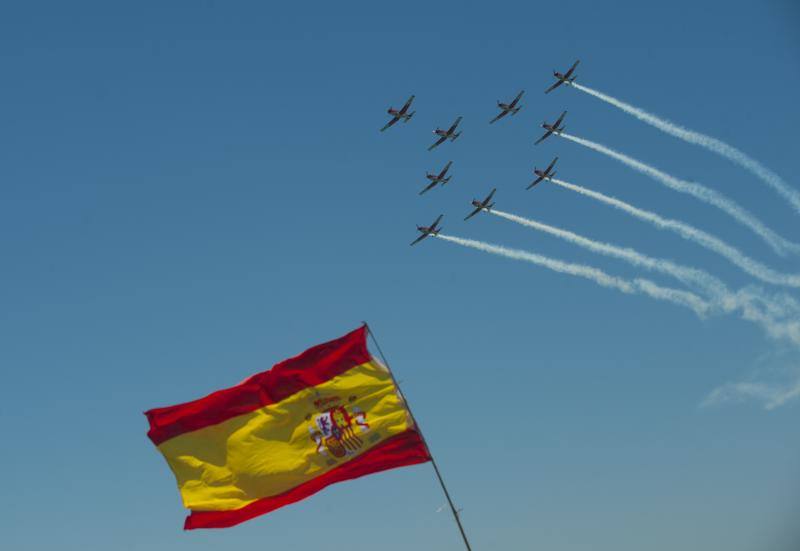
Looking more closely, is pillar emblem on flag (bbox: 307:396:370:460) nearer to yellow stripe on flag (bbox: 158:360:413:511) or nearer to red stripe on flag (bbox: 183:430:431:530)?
yellow stripe on flag (bbox: 158:360:413:511)

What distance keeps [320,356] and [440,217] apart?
3926 inches

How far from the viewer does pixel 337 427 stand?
4219 centimetres

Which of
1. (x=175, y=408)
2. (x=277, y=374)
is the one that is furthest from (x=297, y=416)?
(x=175, y=408)

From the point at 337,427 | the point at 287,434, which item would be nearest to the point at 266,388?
the point at 287,434

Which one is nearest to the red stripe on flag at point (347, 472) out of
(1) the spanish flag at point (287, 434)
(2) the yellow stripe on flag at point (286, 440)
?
(1) the spanish flag at point (287, 434)

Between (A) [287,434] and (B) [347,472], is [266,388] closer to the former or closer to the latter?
(A) [287,434]

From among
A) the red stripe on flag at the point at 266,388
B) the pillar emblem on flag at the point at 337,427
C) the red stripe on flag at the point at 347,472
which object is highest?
the red stripe on flag at the point at 266,388

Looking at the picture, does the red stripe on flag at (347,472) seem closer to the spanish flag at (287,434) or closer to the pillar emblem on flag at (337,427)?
the spanish flag at (287,434)

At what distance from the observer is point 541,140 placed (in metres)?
141

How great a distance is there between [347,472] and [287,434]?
299 cm

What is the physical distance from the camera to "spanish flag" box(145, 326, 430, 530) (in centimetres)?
4147

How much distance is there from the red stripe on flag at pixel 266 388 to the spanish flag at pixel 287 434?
4 centimetres

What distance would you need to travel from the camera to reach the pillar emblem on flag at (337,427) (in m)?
41.9

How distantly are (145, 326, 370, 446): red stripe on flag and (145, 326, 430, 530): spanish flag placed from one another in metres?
0.04
